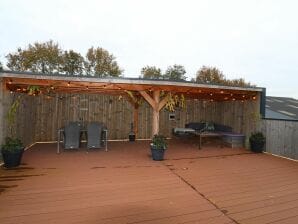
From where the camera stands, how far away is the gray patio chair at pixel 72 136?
797cm

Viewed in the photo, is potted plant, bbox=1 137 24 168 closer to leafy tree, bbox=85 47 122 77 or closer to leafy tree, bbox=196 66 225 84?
leafy tree, bbox=85 47 122 77

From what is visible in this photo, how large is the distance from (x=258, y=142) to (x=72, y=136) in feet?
21.4

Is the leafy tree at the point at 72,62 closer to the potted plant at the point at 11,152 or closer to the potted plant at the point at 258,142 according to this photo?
the potted plant at the point at 11,152

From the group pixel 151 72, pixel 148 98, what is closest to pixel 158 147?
pixel 148 98

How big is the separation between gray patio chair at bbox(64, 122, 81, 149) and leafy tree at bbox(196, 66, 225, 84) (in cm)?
2154

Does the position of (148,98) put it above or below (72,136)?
above

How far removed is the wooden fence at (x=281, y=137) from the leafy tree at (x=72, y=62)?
19355 mm

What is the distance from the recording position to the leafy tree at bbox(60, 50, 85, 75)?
2331cm

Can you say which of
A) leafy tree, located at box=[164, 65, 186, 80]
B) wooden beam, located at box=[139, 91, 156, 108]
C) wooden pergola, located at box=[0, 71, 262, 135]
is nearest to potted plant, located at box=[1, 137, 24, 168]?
wooden pergola, located at box=[0, 71, 262, 135]

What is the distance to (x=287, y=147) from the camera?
26.2ft

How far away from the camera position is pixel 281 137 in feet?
27.0

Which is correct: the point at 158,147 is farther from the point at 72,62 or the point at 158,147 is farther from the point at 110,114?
the point at 72,62

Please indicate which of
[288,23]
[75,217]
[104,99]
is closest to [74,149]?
[104,99]

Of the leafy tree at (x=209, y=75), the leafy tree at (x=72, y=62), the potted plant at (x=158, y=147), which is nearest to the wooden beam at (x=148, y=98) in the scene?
the potted plant at (x=158, y=147)
